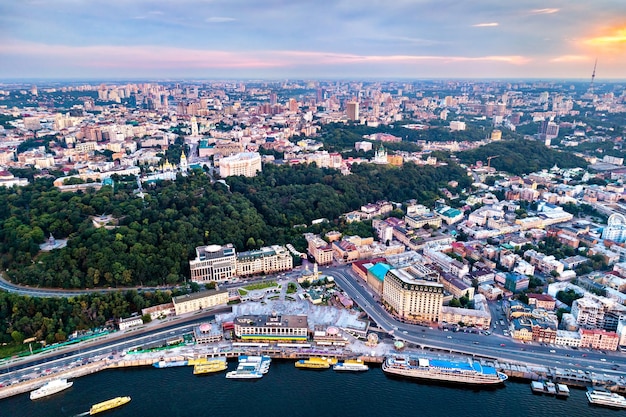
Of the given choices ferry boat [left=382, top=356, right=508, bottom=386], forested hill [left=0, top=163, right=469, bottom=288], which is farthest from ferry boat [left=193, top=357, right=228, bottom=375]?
forested hill [left=0, top=163, right=469, bottom=288]

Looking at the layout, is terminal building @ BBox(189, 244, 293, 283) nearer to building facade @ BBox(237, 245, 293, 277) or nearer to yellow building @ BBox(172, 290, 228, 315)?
building facade @ BBox(237, 245, 293, 277)

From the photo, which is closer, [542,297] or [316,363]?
[316,363]

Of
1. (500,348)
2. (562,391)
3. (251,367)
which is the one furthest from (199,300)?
(562,391)

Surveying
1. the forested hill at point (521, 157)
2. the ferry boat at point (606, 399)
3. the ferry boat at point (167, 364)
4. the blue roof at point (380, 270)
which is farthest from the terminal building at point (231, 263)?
the forested hill at point (521, 157)

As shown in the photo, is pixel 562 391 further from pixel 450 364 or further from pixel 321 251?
pixel 321 251

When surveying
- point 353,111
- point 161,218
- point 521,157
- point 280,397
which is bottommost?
point 280,397

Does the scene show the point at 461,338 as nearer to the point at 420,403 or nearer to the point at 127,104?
the point at 420,403

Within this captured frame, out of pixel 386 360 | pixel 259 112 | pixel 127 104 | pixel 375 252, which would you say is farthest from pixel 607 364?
pixel 127 104

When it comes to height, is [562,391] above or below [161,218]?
below
